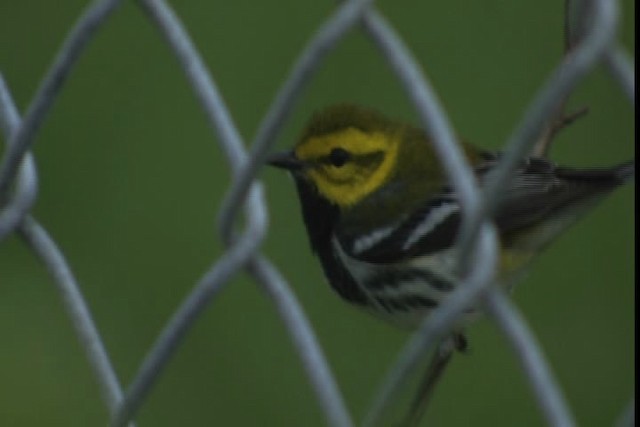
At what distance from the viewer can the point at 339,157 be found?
1.80m

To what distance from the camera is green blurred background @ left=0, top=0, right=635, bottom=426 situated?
2.66 m

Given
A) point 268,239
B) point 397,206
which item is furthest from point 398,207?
point 268,239

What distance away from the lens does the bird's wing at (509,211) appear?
65.7 inches

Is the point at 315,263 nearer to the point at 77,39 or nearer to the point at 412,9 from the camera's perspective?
the point at 412,9

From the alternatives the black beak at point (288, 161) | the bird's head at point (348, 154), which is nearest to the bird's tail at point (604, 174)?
the bird's head at point (348, 154)

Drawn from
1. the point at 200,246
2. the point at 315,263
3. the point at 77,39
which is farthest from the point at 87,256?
the point at 77,39

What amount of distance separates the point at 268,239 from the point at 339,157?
3.64 feet

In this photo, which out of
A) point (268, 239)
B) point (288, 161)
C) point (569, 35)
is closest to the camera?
point (569, 35)

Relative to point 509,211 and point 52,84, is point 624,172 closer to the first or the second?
point 509,211

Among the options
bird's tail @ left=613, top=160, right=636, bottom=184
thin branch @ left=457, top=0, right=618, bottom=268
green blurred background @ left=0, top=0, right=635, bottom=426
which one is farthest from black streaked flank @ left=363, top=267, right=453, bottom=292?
thin branch @ left=457, top=0, right=618, bottom=268

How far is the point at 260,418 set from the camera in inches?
105

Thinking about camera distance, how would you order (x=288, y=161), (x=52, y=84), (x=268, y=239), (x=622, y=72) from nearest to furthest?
1. (x=622, y=72)
2. (x=52, y=84)
3. (x=288, y=161)
4. (x=268, y=239)

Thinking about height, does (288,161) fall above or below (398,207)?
above

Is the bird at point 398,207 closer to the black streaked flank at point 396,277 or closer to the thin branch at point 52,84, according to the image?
the black streaked flank at point 396,277
